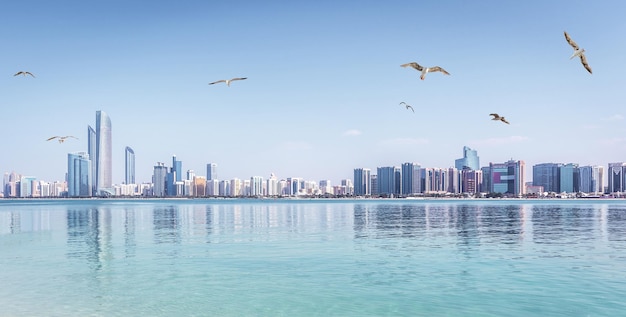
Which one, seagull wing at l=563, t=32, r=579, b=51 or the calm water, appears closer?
seagull wing at l=563, t=32, r=579, b=51

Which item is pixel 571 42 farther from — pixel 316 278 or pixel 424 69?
pixel 316 278

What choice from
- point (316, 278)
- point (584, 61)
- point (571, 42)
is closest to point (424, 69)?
point (571, 42)

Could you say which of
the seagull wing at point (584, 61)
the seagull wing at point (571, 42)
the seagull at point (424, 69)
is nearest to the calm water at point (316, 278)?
the seagull wing at point (584, 61)

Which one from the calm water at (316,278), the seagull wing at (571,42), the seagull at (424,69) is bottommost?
the calm water at (316,278)

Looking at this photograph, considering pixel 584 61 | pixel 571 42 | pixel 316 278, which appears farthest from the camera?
pixel 316 278

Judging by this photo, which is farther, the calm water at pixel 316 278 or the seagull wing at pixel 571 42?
the calm water at pixel 316 278

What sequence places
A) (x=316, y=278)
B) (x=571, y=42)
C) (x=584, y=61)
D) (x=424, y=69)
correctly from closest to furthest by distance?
(x=584, y=61) → (x=571, y=42) → (x=424, y=69) → (x=316, y=278)

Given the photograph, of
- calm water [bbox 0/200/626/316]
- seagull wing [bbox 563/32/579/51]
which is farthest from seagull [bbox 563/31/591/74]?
calm water [bbox 0/200/626/316]

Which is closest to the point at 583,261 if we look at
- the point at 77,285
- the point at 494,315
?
the point at 494,315

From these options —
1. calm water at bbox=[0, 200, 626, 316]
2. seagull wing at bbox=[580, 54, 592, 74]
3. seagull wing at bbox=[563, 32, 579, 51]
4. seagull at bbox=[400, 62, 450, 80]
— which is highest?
seagull wing at bbox=[563, 32, 579, 51]

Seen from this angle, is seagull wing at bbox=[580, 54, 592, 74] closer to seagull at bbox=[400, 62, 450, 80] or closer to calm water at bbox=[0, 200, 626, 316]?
seagull at bbox=[400, 62, 450, 80]

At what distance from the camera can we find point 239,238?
51.3 m

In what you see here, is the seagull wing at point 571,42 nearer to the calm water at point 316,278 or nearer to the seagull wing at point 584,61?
the seagull wing at point 584,61

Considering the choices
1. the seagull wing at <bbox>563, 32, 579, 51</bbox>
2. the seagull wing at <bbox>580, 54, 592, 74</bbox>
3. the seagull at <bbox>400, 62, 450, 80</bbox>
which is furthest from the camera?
the seagull at <bbox>400, 62, 450, 80</bbox>
